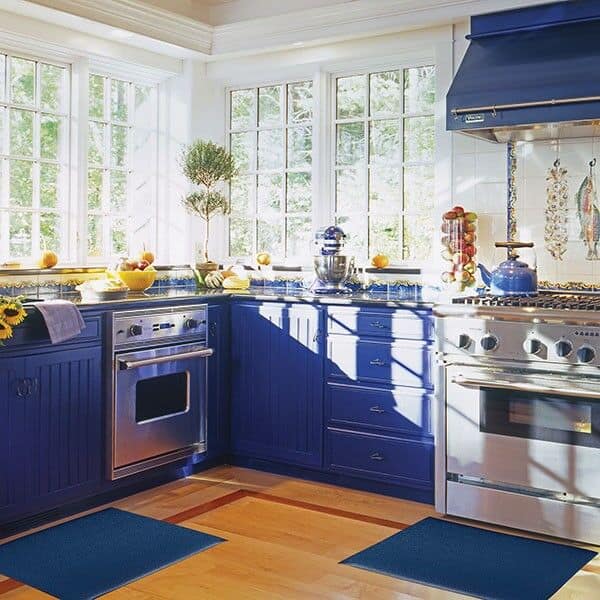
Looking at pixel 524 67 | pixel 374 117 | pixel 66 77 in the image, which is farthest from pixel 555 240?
pixel 66 77

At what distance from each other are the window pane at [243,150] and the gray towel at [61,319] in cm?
196

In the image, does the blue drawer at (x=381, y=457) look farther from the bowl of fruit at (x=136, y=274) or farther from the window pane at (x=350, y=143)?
the window pane at (x=350, y=143)

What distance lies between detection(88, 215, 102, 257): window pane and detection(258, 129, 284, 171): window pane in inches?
39.8

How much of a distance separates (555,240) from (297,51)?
183cm

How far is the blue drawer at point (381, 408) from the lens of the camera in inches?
164

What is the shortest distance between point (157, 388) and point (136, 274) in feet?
2.20

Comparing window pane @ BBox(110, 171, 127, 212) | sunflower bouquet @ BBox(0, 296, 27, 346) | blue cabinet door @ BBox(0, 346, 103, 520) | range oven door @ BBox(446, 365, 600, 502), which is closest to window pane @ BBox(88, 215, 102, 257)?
window pane @ BBox(110, 171, 127, 212)

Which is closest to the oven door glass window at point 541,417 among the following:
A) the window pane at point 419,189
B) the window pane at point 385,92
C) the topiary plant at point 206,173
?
the window pane at point 419,189

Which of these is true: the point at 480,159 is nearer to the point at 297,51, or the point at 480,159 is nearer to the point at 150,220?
the point at 297,51

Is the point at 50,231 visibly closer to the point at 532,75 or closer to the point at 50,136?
the point at 50,136

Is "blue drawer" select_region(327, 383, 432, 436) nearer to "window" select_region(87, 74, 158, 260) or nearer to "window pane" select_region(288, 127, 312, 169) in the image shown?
"window pane" select_region(288, 127, 312, 169)

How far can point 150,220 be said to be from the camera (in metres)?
5.50

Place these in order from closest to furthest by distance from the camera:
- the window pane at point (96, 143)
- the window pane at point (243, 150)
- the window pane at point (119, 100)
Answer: the window pane at point (96, 143)
the window pane at point (119, 100)
the window pane at point (243, 150)

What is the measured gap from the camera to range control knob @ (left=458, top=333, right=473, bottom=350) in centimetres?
387
